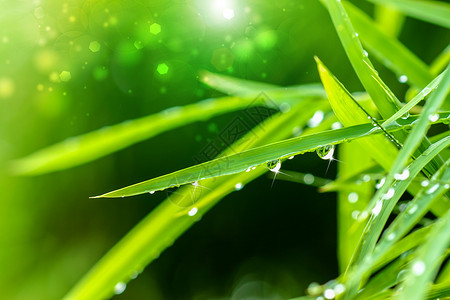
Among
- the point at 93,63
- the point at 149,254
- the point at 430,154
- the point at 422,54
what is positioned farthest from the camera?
the point at 93,63

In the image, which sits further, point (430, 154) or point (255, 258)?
point (255, 258)

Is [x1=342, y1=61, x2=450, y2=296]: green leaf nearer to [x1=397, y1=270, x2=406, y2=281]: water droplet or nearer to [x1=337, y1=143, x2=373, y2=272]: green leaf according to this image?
[x1=397, y1=270, x2=406, y2=281]: water droplet

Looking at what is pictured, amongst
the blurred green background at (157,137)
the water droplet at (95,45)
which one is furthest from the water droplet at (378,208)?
the water droplet at (95,45)

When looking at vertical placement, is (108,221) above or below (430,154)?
above

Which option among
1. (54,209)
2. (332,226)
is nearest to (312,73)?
(332,226)

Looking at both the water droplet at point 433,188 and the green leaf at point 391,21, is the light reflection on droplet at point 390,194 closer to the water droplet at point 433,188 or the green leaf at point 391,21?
the water droplet at point 433,188

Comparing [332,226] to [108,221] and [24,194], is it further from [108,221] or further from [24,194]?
[24,194]

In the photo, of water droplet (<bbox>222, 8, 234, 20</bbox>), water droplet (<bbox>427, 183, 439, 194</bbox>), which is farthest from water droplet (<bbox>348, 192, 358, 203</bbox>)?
water droplet (<bbox>222, 8, 234, 20</bbox>)
